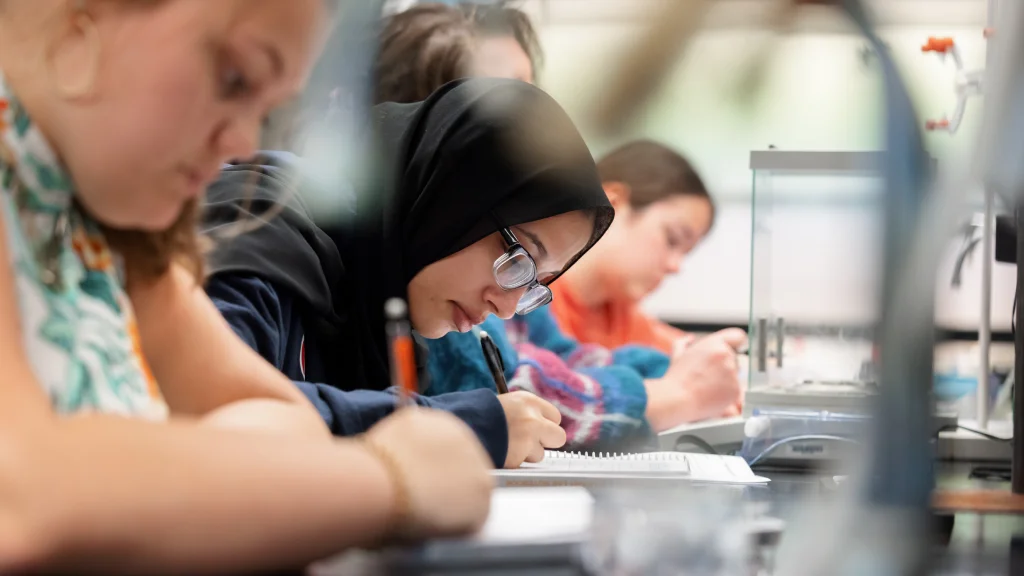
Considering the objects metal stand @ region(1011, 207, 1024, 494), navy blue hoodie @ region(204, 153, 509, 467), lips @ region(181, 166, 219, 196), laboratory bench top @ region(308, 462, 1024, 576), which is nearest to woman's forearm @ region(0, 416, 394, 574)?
laboratory bench top @ region(308, 462, 1024, 576)

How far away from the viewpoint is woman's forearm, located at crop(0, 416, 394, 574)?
0.36 meters

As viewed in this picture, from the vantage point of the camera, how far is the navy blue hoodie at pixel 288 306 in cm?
81

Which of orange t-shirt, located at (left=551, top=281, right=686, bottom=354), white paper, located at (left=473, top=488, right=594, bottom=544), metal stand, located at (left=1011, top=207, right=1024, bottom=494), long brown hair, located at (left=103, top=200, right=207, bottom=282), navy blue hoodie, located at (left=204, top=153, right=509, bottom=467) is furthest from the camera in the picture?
orange t-shirt, located at (left=551, top=281, right=686, bottom=354)

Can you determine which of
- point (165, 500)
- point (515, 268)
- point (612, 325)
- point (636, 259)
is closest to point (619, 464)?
point (515, 268)

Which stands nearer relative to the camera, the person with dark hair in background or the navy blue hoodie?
the navy blue hoodie

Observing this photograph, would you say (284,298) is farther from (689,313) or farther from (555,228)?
(689,313)

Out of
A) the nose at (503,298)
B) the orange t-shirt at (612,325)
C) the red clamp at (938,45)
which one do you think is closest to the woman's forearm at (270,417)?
the red clamp at (938,45)

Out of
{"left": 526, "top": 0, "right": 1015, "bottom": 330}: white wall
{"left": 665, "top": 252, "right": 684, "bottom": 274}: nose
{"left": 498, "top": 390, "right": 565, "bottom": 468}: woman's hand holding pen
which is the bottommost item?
{"left": 498, "top": 390, "right": 565, "bottom": 468}: woman's hand holding pen

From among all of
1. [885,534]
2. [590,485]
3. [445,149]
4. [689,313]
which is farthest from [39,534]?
[689,313]

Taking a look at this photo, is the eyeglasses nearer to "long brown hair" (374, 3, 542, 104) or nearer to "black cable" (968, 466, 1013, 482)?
"long brown hair" (374, 3, 542, 104)

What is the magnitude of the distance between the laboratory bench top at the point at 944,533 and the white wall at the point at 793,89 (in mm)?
97

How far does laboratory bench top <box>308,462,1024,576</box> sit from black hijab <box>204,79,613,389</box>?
0.33m

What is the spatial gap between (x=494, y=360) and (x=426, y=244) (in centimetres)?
27

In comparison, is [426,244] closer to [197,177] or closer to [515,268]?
[515,268]
